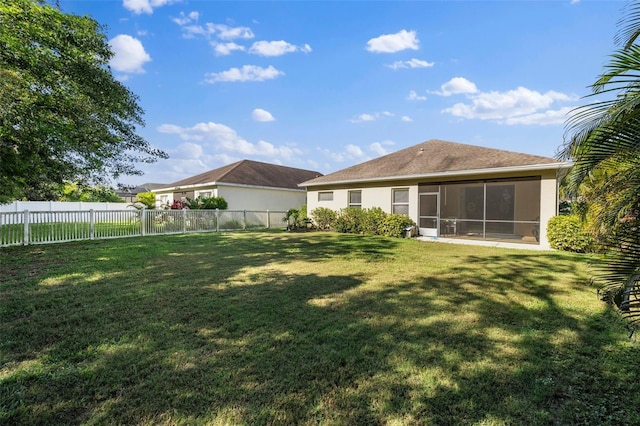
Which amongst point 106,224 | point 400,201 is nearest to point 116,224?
point 106,224

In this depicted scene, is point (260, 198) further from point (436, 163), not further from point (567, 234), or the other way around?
point (567, 234)

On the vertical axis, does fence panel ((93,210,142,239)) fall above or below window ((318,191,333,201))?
below

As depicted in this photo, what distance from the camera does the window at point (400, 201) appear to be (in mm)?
14336

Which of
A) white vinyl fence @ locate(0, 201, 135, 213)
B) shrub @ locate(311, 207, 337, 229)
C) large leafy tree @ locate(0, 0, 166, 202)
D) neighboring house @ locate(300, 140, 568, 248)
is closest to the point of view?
large leafy tree @ locate(0, 0, 166, 202)

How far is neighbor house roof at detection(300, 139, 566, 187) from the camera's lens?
1136cm

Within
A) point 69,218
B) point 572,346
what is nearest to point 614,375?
point 572,346

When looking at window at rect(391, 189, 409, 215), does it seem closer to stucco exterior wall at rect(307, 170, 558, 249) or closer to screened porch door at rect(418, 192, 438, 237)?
stucco exterior wall at rect(307, 170, 558, 249)

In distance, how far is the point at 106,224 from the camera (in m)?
11.9

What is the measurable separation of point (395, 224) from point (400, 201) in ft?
4.84

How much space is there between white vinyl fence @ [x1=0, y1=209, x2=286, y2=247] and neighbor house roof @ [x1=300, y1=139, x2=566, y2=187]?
18.4 ft

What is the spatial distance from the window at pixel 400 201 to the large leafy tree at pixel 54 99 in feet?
36.5

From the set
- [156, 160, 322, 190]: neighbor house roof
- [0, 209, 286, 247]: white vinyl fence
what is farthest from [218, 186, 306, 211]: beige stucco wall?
[0, 209, 286, 247]: white vinyl fence

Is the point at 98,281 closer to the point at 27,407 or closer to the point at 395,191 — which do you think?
the point at 27,407

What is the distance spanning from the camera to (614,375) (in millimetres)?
2646
